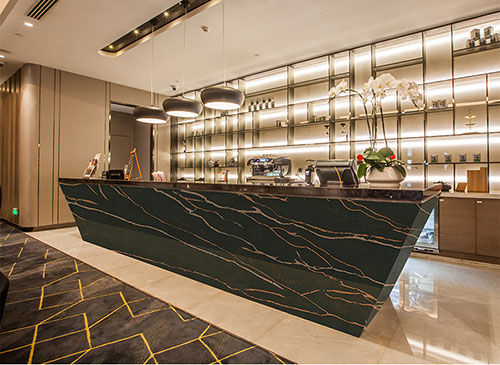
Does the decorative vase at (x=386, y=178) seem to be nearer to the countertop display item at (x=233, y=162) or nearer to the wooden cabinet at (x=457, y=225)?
the wooden cabinet at (x=457, y=225)

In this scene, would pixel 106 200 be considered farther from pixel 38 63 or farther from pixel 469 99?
pixel 469 99

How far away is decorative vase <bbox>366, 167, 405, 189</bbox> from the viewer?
1917mm

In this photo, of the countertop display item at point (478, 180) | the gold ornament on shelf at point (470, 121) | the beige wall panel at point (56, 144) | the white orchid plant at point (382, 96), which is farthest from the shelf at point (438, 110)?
the beige wall panel at point (56, 144)

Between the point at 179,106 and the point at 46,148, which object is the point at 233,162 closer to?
the point at 179,106

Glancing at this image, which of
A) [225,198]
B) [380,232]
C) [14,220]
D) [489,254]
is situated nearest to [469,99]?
[489,254]

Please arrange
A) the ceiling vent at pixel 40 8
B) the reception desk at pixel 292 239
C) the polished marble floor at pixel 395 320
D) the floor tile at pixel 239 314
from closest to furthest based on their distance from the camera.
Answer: the reception desk at pixel 292 239 < the polished marble floor at pixel 395 320 < the floor tile at pixel 239 314 < the ceiling vent at pixel 40 8

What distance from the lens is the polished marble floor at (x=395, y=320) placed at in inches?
68.0

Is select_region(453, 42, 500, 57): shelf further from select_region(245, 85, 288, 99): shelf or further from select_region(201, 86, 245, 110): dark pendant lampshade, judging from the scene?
select_region(201, 86, 245, 110): dark pendant lampshade

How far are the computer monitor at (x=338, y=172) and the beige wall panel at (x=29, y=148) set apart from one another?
6.16 m

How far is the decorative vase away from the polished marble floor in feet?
3.45

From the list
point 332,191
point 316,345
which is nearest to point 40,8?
point 332,191

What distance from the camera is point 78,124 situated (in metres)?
6.28

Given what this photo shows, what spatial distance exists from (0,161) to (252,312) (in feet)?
26.1

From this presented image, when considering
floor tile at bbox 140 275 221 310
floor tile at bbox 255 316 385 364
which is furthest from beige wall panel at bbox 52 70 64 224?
floor tile at bbox 255 316 385 364
